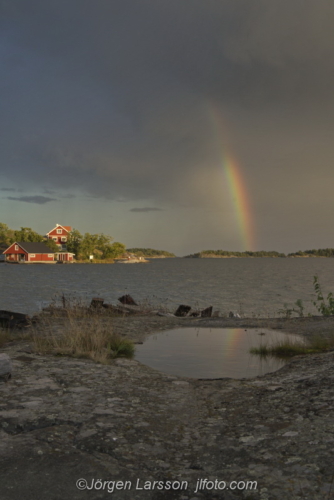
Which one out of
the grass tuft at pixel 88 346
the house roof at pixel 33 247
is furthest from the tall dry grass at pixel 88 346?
the house roof at pixel 33 247

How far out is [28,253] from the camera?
11631 centimetres

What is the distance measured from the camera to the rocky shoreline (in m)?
3.12

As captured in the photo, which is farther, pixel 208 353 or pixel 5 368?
pixel 208 353

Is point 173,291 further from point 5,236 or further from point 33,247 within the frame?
point 5,236

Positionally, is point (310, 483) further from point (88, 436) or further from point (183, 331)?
point (183, 331)

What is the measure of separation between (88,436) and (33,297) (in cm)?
3484

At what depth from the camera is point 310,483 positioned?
300 cm

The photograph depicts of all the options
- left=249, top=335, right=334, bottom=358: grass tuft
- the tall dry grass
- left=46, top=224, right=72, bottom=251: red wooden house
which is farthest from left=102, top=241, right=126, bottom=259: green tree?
left=249, top=335, right=334, bottom=358: grass tuft

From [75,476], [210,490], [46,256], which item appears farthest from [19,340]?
[46,256]

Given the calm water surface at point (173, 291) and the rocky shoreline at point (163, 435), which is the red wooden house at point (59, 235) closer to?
the calm water surface at point (173, 291)

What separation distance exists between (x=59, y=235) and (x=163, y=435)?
134 meters

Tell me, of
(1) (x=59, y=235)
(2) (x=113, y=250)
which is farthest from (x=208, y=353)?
(2) (x=113, y=250)

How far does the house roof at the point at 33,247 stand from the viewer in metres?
117
